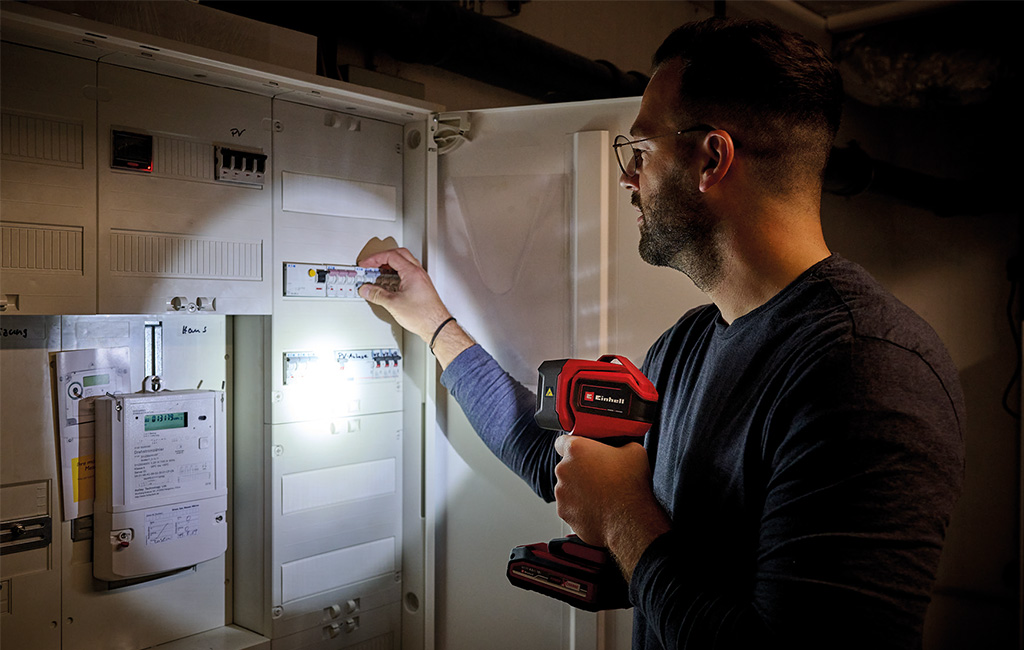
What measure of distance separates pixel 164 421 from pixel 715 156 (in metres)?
1.22

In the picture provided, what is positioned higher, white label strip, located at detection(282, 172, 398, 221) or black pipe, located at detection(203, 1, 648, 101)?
black pipe, located at detection(203, 1, 648, 101)

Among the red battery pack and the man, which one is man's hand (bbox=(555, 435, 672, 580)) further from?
the red battery pack

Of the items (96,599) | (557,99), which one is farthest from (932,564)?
(557,99)

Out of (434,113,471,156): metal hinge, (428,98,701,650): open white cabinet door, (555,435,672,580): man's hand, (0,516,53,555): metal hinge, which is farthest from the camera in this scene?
(434,113,471,156): metal hinge

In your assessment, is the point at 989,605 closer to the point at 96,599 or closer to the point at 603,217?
the point at 603,217

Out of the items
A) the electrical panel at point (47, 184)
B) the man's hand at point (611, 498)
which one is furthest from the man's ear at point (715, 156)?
the electrical panel at point (47, 184)

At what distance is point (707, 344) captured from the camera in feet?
3.71

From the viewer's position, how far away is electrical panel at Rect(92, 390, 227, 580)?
4.69ft

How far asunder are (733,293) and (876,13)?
282cm

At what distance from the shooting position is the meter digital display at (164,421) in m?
1.47

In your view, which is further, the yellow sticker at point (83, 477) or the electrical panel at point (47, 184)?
the yellow sticker at point (83, 477)

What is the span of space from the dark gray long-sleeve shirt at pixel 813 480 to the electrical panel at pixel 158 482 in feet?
3.32

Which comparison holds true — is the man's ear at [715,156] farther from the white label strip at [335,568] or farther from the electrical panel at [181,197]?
the white label strip at [335,568]

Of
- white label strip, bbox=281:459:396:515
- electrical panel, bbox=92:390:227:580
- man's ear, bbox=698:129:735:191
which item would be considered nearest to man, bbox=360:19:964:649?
man's ear, bbox=698:129:735:191
